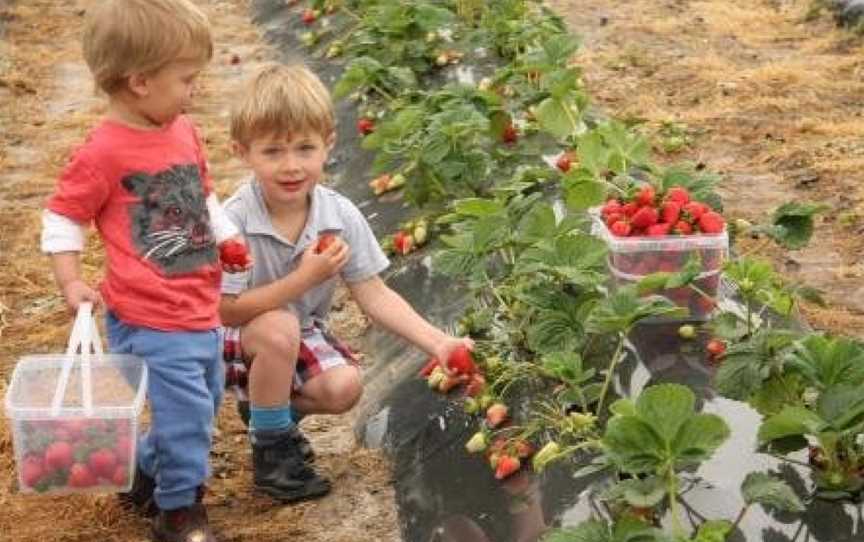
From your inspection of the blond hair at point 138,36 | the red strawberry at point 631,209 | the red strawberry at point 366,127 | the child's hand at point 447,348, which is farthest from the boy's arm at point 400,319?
the red strawberry at point 366,127

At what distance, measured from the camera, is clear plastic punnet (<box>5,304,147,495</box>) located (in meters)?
3.42

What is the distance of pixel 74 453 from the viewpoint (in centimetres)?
347

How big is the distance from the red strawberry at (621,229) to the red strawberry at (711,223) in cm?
20

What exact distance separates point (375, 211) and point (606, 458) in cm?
315

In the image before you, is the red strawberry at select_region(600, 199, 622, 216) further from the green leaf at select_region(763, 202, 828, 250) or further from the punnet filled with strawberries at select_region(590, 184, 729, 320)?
the green leaf at select_region(763, 202, 828, 250)

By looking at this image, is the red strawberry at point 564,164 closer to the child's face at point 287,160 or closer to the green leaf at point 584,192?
the green leaf at point 584,192

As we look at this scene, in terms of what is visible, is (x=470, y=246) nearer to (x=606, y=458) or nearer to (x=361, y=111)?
(x=606, y=458)

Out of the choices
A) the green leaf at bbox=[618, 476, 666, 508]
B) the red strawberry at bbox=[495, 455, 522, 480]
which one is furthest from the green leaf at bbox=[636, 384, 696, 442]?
the red strawberry at bbox=[495, 455, 522, 480]

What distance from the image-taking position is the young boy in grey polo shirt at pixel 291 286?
3.82 metres

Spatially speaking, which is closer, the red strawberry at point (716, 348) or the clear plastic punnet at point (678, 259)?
the red strawberry at point (716, 348)

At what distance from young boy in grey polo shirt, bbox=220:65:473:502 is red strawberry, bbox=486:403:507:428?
0.65 feet

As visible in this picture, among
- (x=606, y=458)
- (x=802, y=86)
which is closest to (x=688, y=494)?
(x=606, y=458)

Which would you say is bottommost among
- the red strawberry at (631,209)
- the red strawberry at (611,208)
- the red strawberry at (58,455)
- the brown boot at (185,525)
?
the brown boot at (185,525)

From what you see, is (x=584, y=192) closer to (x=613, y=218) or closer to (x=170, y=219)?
(x=613, y=218)
